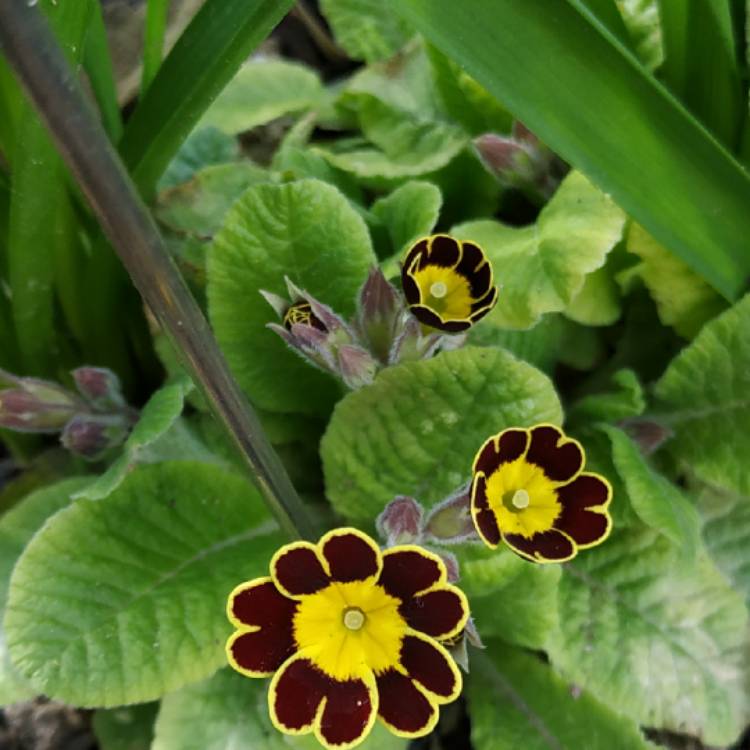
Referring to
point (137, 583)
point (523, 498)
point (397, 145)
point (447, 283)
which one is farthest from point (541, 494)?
point (397, 145)

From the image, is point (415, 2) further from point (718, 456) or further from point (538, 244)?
point (718, 456)

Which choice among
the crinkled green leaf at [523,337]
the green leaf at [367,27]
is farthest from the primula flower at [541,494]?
the green leaf at [367,27]

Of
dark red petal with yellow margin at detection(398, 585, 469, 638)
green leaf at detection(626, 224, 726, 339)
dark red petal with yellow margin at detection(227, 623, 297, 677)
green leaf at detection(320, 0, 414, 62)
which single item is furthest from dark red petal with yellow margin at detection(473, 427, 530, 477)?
green leaf at detection(320, 0, 414, 62)

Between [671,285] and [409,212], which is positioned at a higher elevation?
[671,285]

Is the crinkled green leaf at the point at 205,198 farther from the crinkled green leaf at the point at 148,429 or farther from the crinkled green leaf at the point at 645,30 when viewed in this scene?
the crinkled green leaf at the point at 645,30

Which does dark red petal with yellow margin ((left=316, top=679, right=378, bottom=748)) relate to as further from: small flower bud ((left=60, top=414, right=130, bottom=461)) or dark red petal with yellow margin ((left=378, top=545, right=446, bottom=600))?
small flower bud ((left=60, top=414, right=130, bottom=461))

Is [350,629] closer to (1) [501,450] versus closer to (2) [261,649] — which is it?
(2) [261,649]

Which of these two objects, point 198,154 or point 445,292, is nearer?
point 445,292
